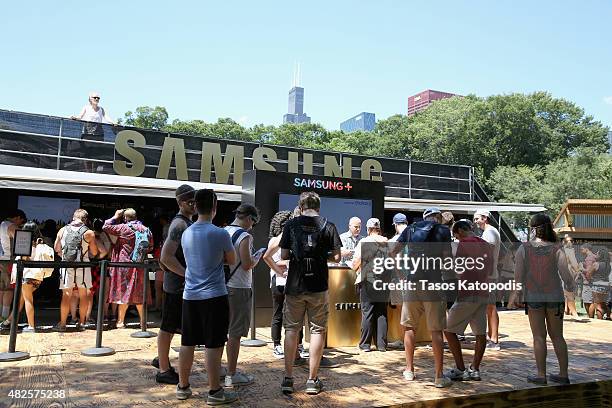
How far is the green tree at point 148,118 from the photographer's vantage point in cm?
6056

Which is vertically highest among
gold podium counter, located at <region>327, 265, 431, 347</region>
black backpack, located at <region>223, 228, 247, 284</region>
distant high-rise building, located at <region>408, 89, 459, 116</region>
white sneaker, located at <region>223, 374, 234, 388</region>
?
distant high-rise building, located at <region>408, 89, 459, 116</region>

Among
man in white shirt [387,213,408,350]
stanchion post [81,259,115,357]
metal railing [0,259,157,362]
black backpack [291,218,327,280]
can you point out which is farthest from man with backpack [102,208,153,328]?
black backpack [291,218,327,280]

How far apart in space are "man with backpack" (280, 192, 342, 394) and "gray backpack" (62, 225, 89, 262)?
12.8 feet

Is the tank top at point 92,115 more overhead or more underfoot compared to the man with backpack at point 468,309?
more overhead

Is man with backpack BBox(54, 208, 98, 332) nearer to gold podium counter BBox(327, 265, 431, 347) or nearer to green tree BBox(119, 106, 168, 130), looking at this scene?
gold podium counter BBox(327, 265, 431, 347)

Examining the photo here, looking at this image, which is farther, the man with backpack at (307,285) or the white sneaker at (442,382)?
the white sneaker at (442,382)

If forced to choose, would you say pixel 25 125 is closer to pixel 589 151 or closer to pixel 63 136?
pixel 63 136

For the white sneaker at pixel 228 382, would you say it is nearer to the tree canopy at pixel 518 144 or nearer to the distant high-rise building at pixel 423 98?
the tree canopy at pixel 518 144

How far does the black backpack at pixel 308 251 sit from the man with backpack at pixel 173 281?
0.91 meters

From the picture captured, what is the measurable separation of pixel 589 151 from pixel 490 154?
23.9 ft

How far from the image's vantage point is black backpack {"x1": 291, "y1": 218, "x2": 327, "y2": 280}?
4.08 m

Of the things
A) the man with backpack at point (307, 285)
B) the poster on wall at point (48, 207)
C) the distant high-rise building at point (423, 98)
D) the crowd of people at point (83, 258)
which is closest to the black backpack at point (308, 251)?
the man with backpack at point (307, 285)

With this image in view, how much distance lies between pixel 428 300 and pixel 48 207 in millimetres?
7683

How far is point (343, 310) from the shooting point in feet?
20.3
